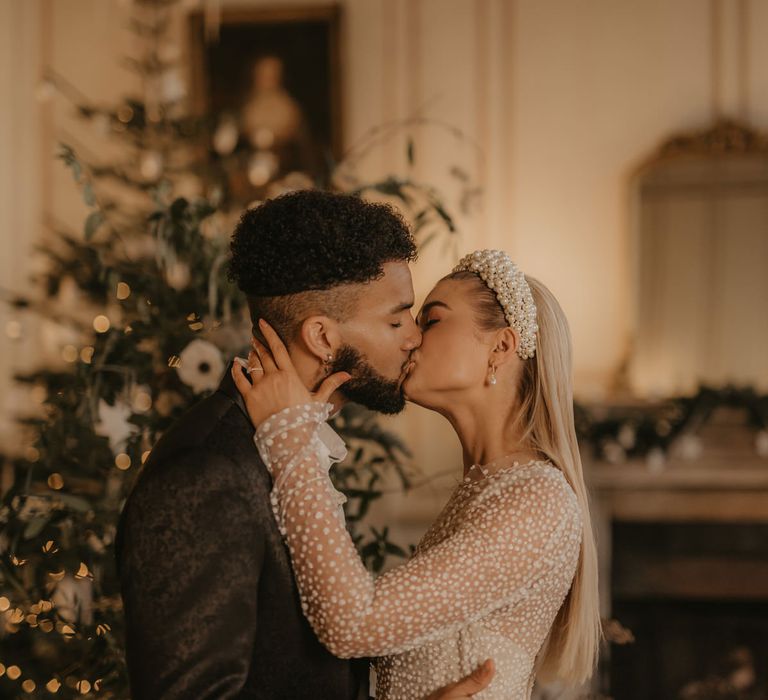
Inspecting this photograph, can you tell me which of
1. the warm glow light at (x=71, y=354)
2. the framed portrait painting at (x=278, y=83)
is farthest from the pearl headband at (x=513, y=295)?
the framed portrait painting at (x=278, y=83)

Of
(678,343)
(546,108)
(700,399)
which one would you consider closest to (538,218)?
(546,108)

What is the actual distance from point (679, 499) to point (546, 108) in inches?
88.5

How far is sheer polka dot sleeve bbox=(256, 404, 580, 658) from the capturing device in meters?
1.36

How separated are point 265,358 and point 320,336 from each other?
100 millimetres

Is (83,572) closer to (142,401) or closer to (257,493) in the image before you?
(142,401)

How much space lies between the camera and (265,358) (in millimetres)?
1502

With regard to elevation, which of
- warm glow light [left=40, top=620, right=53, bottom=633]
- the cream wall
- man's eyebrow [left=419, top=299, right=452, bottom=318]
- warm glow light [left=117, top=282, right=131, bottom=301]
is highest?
the cream wall

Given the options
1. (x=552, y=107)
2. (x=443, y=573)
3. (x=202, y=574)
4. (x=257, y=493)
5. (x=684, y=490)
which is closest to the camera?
(x=202, y=574)

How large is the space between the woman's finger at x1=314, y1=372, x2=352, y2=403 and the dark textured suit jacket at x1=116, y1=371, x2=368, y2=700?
171 mm

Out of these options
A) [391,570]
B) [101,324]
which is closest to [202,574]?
[391,570]

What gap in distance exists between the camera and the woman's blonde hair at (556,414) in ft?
5.73

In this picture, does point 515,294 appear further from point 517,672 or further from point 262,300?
point 517,672

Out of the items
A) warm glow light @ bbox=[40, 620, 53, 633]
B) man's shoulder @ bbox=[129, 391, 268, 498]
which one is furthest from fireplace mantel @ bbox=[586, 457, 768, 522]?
man's shoulder @ bbox=[129, 391, 268, 498]

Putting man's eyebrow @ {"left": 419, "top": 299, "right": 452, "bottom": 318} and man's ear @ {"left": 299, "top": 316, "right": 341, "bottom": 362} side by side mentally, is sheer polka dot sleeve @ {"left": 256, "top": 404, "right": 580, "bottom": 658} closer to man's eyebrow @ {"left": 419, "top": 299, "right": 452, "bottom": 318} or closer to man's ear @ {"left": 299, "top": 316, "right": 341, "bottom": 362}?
man's ear @ {"left": 299, "top": 316, "right": 341, "bottom": 362}
